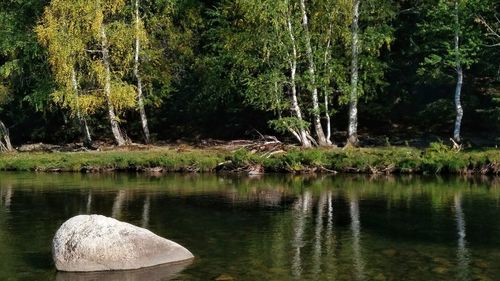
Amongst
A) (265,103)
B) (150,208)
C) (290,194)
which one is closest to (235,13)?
(265,103)

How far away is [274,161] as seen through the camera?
146 ft

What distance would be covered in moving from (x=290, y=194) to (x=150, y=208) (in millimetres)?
7241

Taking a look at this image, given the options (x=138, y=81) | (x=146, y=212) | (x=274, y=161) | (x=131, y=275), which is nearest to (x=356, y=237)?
(x=131, y=275)

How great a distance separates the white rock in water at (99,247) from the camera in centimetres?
1795

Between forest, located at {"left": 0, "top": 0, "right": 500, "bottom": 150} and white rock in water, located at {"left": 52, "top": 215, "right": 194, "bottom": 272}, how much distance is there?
98.9 ft

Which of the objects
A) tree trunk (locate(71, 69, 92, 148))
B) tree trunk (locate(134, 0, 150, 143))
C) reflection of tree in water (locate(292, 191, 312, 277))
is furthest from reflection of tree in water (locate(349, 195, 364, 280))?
tree trunk (locate(71, 69, 92, 148))

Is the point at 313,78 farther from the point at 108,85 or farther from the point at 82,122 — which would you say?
the point at 82,122

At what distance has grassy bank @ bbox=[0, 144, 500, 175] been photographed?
135 feet

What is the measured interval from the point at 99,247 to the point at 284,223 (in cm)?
889

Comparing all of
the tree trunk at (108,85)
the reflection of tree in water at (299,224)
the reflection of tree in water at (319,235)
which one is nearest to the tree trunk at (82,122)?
the tree trunk at (108,85)

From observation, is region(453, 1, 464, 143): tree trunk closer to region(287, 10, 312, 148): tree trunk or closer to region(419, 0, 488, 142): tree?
region(419, 0, 488, 142): tree

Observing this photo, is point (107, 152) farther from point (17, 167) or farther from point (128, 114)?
point (128, 114)

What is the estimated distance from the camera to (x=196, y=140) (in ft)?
192

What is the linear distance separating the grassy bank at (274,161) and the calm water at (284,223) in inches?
86.0
